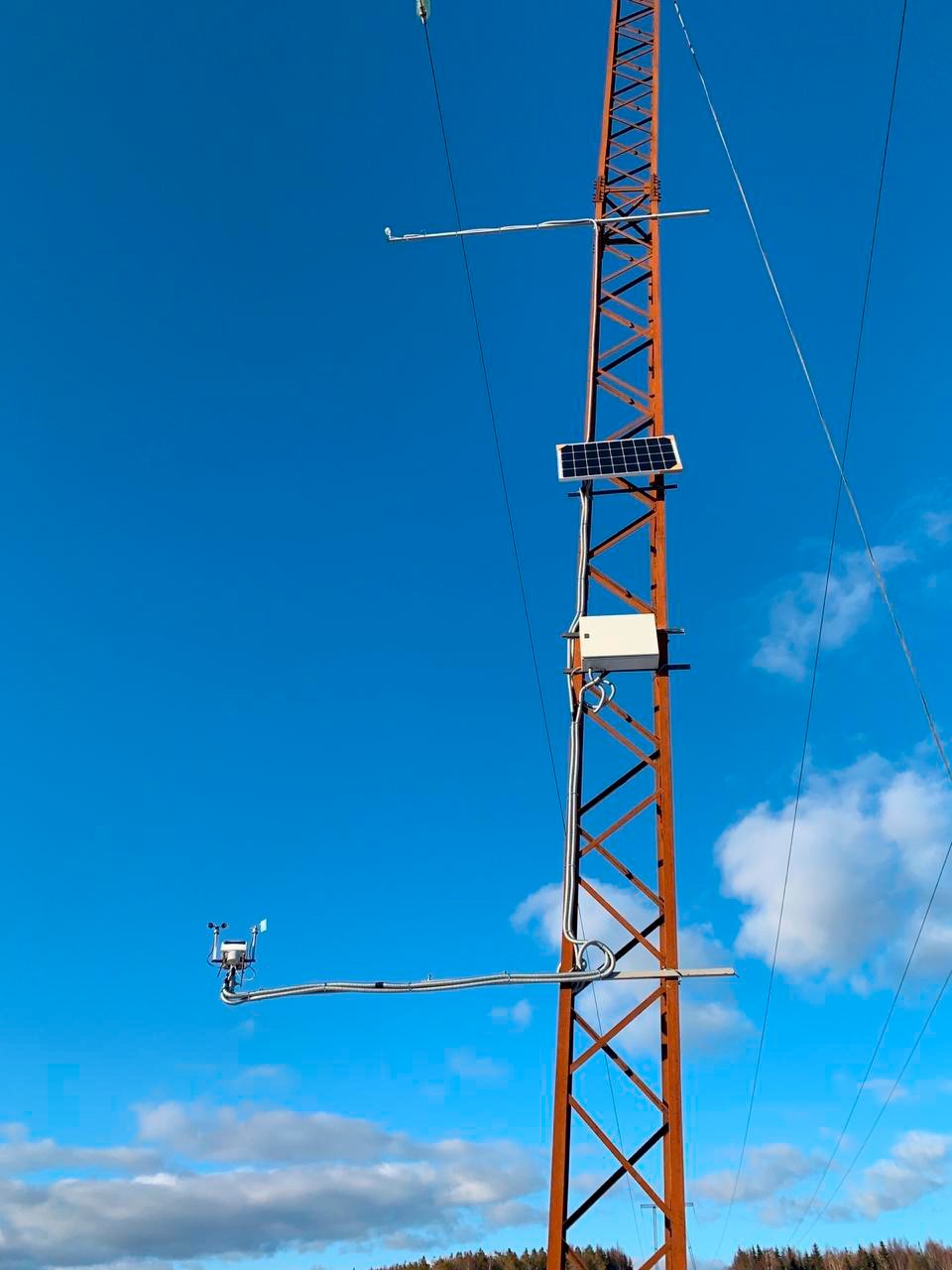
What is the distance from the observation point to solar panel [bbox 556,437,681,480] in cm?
2503

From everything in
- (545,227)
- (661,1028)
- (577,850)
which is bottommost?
(661,1028)

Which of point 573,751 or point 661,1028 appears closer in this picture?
point 661,1028

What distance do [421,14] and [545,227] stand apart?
718 cm

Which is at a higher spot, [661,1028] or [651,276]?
[651,276]

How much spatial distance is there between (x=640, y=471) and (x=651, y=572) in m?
2.43

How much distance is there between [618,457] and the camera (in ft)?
83.3

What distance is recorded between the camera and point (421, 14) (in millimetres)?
24062

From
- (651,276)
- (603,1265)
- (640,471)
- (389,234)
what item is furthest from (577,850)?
(603,1265)

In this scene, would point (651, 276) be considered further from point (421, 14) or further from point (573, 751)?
point (573, 751)

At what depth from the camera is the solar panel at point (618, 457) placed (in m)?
25.0

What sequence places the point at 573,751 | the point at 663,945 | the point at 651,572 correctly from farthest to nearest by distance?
the point at 651,572, the point at 573,751, the point at 663,945

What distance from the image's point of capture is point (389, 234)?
1176 inches

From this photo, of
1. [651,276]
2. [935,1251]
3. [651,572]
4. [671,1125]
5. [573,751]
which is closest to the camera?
[671,1125]

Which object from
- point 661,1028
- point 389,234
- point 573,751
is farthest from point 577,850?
point 389,234
